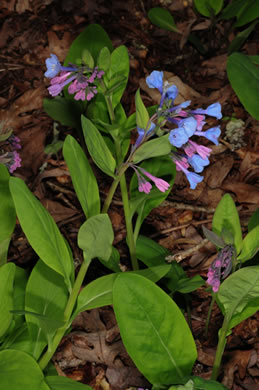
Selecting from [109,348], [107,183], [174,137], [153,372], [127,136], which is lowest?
[109,348]

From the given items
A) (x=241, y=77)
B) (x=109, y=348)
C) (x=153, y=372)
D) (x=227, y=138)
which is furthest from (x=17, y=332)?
(x=227, y=138)

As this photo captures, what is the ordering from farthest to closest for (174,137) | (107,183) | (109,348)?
(107,183) → (109,348) → (174,137)

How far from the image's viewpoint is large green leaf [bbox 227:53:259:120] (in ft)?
5.93

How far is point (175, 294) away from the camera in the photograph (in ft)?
6.22

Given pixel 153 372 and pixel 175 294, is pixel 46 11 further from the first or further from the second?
pixel 153 372

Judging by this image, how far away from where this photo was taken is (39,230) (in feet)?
4.37

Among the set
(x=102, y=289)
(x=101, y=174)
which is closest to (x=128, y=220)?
(x=102, y=289)

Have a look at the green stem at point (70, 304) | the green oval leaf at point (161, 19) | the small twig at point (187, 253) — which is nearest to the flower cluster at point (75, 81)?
the green stem at point (70, 304)

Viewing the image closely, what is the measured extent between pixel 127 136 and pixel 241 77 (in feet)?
1.61

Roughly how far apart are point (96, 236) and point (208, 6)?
1.92m

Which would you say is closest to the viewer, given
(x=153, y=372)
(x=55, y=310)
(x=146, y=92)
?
(x=153, y=372)

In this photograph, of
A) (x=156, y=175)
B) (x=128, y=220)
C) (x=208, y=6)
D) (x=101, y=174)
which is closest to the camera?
(x=128, y=220)

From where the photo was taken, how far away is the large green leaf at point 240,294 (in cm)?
130

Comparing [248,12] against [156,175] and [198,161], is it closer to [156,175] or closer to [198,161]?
[156,175]
